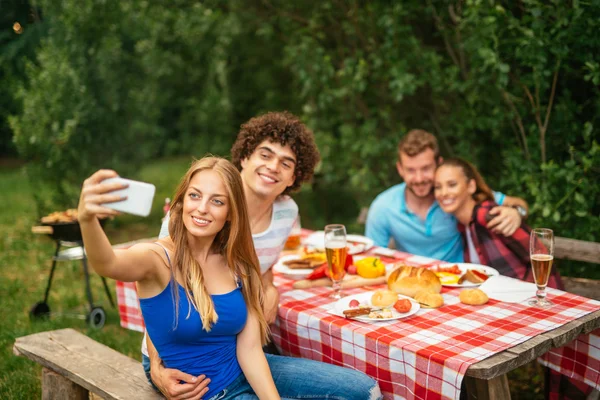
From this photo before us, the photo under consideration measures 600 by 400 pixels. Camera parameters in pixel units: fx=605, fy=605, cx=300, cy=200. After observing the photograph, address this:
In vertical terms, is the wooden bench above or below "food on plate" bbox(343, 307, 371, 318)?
below

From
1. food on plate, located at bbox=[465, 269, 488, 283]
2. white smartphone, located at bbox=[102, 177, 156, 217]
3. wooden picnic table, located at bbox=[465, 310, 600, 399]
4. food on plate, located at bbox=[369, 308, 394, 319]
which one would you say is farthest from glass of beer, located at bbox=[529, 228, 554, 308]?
white smartphone, located at bbox=[102, 177, 156, 217]

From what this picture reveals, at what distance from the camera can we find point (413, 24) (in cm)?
582

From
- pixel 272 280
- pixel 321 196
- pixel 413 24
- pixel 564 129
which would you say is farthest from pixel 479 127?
pixel 321 196

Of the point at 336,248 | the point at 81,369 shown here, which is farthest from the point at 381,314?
the point at 81,369

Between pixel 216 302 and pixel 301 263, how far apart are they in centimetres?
97

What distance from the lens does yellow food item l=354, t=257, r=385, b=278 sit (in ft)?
10.1

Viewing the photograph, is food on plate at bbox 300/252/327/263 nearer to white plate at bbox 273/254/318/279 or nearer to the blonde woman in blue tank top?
white plate at bbox 273/254/318/279

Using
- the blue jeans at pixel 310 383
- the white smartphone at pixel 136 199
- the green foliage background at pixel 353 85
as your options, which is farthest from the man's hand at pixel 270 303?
the green foliage background at pixel 353 85

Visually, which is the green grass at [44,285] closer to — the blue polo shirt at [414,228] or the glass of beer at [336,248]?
the blue polo shirt at [414,228]

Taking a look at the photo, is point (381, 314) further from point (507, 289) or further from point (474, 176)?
point (474, 176)

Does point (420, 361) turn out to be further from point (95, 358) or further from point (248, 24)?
point (248, 24)

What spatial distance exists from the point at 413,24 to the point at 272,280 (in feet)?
12.1

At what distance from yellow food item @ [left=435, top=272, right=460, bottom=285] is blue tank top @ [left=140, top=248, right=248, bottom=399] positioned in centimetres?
100

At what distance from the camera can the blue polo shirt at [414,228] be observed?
3979mm
